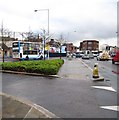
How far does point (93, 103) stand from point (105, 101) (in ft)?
2.15

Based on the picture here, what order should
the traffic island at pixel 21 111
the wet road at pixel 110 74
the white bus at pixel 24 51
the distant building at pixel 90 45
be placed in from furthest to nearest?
the distant building at pixel 90 45, the white bus at pixel 24 51, the wet road at pixel 110 74, the traffic island at pixel 21 111

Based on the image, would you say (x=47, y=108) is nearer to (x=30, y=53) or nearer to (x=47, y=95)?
(x=47, y=95)

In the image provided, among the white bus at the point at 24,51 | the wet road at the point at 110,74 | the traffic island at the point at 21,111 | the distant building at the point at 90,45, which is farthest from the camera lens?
the distant building at the point at 90,45

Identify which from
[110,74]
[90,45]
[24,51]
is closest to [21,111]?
[110,74]

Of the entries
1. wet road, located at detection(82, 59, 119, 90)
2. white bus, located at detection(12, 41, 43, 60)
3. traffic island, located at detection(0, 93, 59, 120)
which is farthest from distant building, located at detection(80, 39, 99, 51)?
traffic island, located at detection(0, 93, 59, 120)

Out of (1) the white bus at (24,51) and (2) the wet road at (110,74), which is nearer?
(2) the wet road at (110,74)

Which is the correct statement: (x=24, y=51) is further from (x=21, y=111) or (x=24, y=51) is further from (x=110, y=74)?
(x=21, y=111)

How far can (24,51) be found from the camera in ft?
186

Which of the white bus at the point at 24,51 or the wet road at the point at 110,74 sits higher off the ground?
the white bus at the point at 24,51

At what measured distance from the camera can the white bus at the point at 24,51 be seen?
55.4 m

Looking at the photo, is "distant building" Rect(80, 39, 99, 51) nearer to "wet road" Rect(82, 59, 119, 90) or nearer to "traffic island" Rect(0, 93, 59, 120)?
"wet road" Rect(82, 59, 119, 90)

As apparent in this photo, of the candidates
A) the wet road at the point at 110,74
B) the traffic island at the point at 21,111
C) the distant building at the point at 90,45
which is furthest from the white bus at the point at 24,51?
the distant building at the point at 90,45

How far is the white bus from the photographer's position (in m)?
55.4

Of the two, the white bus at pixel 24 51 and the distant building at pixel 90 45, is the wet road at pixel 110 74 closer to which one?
the white bus at pixel 24 51
